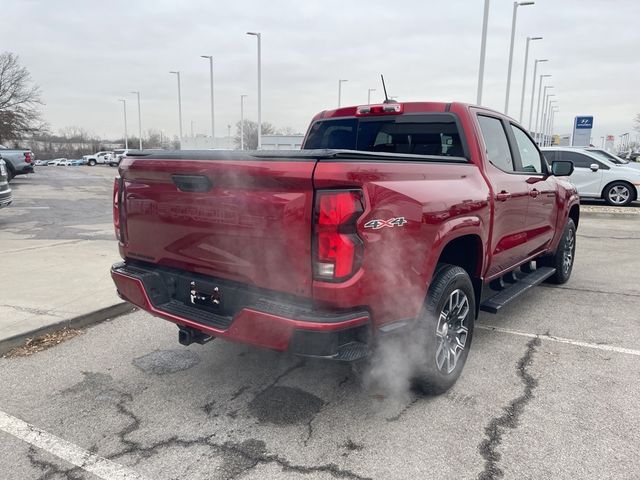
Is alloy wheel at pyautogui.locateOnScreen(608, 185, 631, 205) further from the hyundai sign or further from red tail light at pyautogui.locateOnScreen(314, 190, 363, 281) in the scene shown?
the hyundai sign

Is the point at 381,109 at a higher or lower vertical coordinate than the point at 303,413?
higher

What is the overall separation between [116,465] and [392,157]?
2211 millimetres

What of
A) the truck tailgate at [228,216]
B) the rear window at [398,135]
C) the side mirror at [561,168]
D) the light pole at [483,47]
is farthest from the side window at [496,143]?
the light pole at [483,47]

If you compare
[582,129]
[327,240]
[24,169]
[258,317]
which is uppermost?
[582,129]

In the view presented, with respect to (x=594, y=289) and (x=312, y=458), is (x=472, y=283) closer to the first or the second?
(x=312, y=458)

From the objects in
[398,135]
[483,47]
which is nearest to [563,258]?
[398,135]

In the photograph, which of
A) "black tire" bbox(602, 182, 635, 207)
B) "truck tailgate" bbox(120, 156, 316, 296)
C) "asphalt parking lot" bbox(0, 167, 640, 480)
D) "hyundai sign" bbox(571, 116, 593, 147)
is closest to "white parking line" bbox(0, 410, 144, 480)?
"asphalt parking lot" bbox(0, 167, 640, 480)

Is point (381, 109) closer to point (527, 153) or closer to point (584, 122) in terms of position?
point (527, 153)

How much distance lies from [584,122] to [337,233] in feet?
123

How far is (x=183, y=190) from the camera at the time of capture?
9.88 feet

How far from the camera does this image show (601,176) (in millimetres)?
15125

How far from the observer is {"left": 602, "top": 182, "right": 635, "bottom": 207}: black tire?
15.1 m

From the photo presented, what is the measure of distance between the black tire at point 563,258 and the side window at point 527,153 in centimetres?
120

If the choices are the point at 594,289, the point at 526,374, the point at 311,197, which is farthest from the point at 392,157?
the point at 594,289
